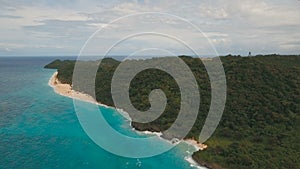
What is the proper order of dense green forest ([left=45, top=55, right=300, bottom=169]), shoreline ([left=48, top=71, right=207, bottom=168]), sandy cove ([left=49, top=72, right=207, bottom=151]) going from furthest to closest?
sandy cove ([left=49, top=72, right=207, bottom=151]) < shoreline ([left=48, top=71, right=207, bottom=168]) < dense green forest ([left=45, top=55, right=300, bottom=169])

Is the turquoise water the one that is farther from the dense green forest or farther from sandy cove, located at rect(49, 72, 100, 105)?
sandy cove, located at rect(49, 72, 100, 105)

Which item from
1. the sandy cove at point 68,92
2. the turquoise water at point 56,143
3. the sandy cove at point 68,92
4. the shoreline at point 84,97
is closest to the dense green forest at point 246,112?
the shoreline at point 84,97

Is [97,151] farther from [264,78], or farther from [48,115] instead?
[264,78]

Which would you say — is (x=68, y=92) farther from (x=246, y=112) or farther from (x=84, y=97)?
(x=246, y=112)

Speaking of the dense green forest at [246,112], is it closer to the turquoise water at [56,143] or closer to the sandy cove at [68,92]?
the turquoise water at [56,143]

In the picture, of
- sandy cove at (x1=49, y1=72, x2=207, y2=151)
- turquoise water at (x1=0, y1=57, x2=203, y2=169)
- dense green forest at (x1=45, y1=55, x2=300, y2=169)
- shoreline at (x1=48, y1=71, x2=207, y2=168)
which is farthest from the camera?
sandy cove at (x1=49, y1=72, x2=207, y2=151)

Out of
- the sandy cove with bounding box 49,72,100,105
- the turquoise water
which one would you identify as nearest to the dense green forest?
the turquoise water

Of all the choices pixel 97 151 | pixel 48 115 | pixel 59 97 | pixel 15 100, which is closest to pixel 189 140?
pixel 97 151

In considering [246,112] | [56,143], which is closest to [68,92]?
[56,143]
